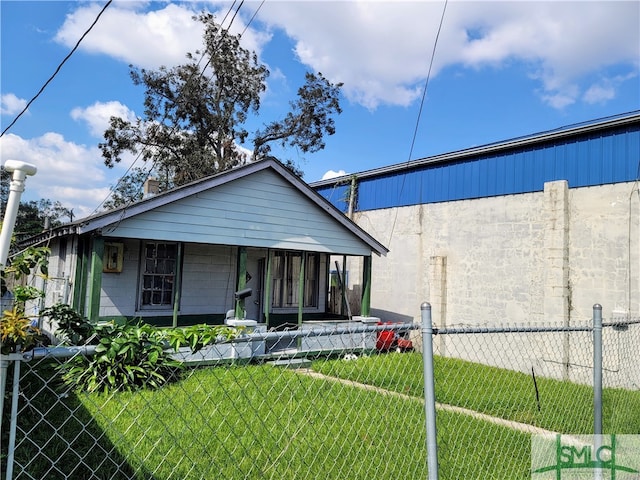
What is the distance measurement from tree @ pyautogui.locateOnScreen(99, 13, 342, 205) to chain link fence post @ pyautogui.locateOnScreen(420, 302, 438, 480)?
74.1ft

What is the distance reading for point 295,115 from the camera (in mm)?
26031

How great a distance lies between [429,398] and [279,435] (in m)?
3.10

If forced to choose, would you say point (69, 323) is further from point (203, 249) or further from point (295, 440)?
point (203, 249)

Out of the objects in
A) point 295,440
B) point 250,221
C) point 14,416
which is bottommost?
point 295,440

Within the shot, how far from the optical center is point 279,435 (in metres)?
4.88

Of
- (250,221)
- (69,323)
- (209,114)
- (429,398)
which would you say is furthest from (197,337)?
(209,114)

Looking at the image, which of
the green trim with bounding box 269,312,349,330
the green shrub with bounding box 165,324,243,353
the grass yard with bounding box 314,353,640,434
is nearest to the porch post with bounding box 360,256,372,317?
the green trim with bounding box 269,312,349,330

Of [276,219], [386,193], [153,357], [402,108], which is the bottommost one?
[153,357]

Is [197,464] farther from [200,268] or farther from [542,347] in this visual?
[542,347]

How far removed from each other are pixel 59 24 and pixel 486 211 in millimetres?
10309

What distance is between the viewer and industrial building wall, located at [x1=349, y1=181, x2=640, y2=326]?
9219 millimetres

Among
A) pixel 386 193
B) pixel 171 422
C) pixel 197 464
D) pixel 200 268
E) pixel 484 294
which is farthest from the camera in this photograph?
pixel 386 193

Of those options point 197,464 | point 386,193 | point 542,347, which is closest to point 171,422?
point 197,464

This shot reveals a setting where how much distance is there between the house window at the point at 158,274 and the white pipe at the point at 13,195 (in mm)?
8842
